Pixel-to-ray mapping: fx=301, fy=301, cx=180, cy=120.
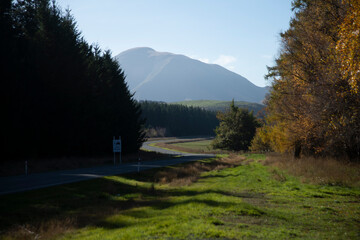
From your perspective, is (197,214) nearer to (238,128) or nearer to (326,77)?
(326,77)

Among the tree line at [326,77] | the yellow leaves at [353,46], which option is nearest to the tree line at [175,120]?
the tree line at [326,77]

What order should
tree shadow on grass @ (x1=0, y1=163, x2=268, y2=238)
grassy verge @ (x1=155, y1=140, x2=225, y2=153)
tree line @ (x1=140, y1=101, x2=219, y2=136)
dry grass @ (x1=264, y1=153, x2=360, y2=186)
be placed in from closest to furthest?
tree shadow on grass @ (x1=0, y1=163, x2=268, y2=238) → dry grass @ (x1=264, y1=153, x2=360, y2=186) → grassy verge @ (x1=155, y1=140, x2=225, y2=153) → tree line @ (x1=140, y1=101, x2=219, y2=136)

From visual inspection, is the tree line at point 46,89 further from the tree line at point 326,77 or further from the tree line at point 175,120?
the tree line at point 175,120

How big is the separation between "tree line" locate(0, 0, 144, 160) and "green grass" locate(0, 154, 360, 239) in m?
14.1

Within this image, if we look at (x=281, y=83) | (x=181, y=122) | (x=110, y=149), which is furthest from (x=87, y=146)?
(x=181, y=122)

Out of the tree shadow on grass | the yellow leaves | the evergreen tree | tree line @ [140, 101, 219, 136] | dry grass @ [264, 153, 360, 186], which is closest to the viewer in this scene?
the tree shadow on grass

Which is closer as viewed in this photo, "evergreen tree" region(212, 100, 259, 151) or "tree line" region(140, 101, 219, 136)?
"evergreen tree" region(212, 100, 259, 151)

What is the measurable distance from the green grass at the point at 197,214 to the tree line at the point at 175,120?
132720mm

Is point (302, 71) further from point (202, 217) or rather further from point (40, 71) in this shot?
point (40, 71)

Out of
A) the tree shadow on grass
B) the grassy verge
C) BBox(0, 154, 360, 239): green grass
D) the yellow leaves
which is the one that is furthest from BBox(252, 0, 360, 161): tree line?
the grassy verge

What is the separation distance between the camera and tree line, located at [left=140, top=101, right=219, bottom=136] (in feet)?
501

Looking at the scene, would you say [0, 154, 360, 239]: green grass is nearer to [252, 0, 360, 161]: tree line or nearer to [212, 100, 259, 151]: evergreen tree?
[252, 0, 360, 161]: tree line

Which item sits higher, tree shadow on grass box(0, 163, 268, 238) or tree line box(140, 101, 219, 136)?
tree line box(140, 101, 219, 136)

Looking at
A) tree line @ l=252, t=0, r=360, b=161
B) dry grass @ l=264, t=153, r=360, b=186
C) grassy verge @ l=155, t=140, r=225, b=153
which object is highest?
tree line @ l=252, t=0, r=360, b=161
